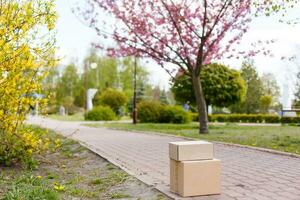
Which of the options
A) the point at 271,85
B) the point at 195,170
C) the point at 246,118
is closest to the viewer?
the point at 195,170

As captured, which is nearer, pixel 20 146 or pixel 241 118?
pixel 20 146

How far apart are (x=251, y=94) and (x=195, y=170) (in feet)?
111

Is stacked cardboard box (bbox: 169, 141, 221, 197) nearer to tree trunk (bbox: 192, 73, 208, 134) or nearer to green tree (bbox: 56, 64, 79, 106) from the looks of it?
tree trunk (bbox: 192, 73, 208, 134)

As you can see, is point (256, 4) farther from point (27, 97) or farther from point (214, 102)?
point (214, 102)

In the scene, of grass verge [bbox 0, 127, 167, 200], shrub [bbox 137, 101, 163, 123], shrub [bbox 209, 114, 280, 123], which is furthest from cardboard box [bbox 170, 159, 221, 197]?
shrub [bbox 209, 114, 280, 123]

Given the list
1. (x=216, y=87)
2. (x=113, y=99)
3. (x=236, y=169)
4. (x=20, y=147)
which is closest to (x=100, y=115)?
(x=113, y=99)

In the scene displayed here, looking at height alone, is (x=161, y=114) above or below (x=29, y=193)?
above

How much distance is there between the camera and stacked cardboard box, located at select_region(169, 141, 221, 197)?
15.9 ft

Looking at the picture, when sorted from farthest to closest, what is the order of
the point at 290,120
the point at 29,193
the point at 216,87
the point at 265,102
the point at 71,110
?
1. the point at 71,110
2. the point at 265,102
3. the point at 290,120
4. the point at 216,87
5. the point at 29,193

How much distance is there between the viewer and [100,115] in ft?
94.1

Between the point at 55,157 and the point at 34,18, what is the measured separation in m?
4.10

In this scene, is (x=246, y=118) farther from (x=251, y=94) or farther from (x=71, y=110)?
(x=71, y=110)

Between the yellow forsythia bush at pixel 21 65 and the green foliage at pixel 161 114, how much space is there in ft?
50.8

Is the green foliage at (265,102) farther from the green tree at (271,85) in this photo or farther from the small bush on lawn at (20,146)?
the small bush on lawn at (20,146)
